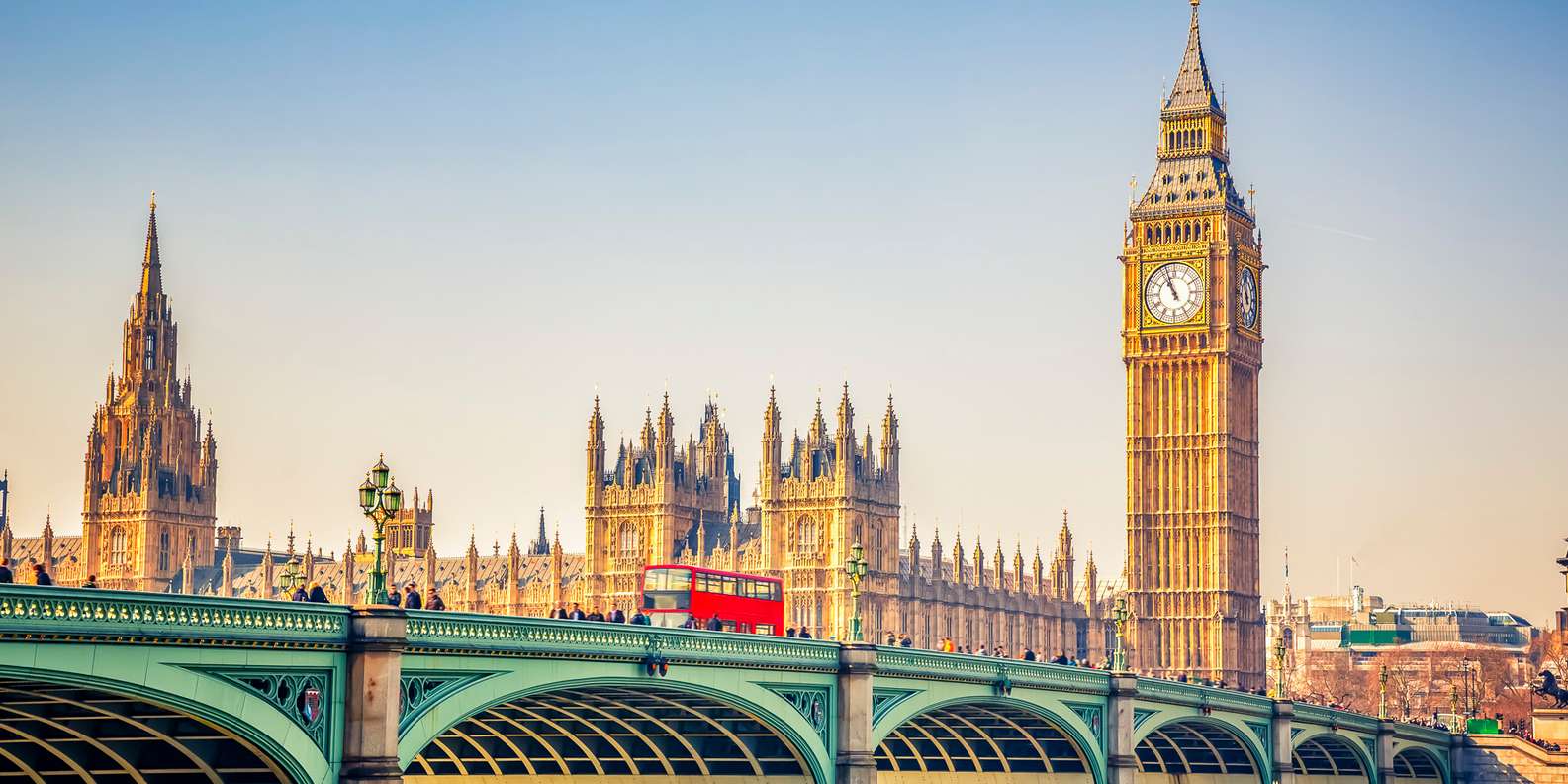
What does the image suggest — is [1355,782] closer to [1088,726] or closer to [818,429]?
[1088,726]

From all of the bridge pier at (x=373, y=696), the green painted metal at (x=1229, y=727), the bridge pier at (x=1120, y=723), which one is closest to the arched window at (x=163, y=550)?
the green painted metal at (x=1229, y=727)

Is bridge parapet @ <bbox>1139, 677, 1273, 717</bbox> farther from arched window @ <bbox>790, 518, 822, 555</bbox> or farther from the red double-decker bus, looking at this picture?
arched window @ <bbox>790, 518, 822, 555</bbox>

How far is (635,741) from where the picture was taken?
171 ft

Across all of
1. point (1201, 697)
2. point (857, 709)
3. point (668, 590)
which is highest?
point (668, 590)

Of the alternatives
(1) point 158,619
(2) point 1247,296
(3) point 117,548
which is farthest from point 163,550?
(1) point 158,619

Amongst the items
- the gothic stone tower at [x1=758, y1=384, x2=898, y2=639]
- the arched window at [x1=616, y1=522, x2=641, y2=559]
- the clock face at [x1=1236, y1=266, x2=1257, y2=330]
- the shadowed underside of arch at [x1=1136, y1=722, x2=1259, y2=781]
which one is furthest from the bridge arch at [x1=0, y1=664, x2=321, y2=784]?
the clock face at [x1=1236, y1=266, x2=1257, y2=330]

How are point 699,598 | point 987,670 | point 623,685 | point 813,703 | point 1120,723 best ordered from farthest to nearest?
point 699,598, point 1120,723, point 987,670, point 813,703, point 623,685

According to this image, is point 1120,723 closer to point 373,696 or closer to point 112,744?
point 373,696

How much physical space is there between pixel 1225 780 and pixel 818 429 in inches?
1810

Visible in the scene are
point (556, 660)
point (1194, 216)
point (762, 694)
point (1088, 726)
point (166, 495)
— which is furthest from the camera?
point (166, 495)

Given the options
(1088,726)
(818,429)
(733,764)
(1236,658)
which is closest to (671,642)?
(733,764)

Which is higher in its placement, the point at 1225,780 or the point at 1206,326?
the point at 1206,326

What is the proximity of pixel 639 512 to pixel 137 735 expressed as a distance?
3520 inches

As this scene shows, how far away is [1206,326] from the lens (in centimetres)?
12862
